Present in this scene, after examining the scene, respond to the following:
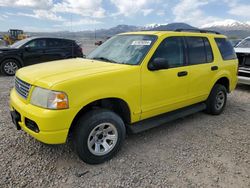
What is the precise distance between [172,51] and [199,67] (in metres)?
0.78

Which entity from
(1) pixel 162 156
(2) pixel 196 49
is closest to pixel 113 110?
(1) pixel 162 156

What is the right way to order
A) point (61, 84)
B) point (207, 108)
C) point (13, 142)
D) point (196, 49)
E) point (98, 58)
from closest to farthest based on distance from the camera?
point (61, 84), point (13, 142), point (98, 58), point (196, 49), point (207, 108)

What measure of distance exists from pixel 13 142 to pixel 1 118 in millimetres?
1197

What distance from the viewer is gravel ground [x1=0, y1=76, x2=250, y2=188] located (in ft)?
9.22

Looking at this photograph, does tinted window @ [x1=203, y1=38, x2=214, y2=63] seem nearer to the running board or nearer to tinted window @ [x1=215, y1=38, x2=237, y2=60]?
tinted window @ [x1=215, y1=38, x2=237, y2=60]

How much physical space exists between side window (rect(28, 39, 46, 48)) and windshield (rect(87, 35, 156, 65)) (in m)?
6.08

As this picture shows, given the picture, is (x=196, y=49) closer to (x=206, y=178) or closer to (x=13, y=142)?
(x=206, y=178)

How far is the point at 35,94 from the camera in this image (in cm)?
282

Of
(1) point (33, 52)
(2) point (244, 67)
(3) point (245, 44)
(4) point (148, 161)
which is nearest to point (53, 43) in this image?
(1) point (33, 52)

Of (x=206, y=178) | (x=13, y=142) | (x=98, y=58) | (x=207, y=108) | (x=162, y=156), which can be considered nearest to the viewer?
(x=206, y=178)

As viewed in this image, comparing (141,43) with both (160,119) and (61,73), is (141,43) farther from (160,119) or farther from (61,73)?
(61,73)

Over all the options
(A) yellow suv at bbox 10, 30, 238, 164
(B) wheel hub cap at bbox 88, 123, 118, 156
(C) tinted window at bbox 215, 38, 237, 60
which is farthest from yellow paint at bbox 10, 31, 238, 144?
(C) tinted window at bbox 215, 38, 237, 60

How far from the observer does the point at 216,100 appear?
5008 millimetres

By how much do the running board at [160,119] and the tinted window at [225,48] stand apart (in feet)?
4.17
